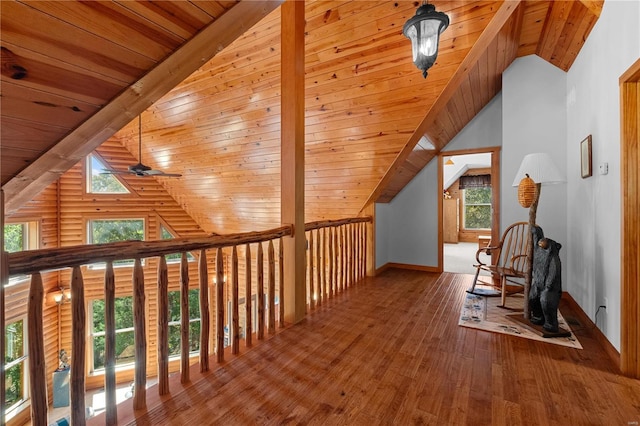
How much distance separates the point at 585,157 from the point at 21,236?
26.3 feet

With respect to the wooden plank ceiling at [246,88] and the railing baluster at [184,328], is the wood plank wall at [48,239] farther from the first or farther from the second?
the railing baluster at [184,328]

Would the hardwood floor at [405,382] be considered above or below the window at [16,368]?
above

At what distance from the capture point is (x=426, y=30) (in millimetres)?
1823

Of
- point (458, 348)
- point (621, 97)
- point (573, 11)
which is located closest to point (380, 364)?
point (458, 348)

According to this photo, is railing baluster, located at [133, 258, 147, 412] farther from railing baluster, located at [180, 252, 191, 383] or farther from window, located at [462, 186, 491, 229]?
window, located at [462, 186, 491, 229]

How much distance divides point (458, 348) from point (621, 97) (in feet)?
6.36

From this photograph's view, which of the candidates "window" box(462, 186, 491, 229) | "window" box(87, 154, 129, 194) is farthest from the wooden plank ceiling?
"window" box(462, 186, 491, 229)

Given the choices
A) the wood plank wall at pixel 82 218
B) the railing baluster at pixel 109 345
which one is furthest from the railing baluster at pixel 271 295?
the wood plank wall at pixel 82 218

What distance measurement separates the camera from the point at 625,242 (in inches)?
68.6

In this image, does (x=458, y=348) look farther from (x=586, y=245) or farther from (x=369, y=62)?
(x=369, y=62)

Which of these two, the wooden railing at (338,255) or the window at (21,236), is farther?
the window at (21,236)

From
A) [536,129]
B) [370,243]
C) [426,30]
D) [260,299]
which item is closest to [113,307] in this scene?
[260,299]

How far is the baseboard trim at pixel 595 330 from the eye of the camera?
1.91 metres

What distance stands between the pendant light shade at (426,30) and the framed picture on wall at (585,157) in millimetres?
1679
